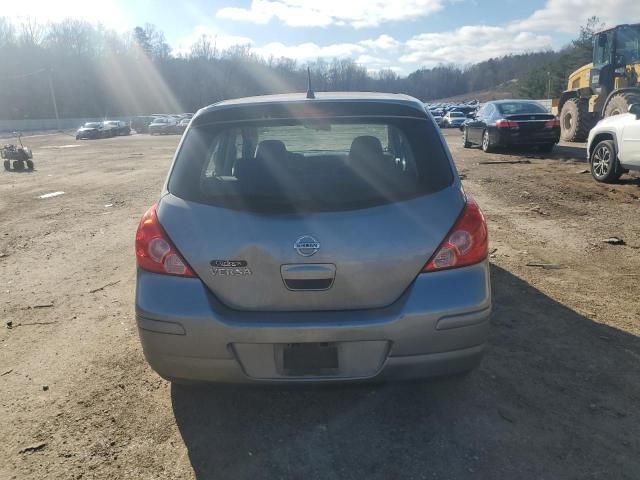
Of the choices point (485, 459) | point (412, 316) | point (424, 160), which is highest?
point (424, 160)

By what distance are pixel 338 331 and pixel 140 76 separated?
111m

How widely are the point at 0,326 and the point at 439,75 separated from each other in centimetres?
14643

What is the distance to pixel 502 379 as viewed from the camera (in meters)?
3.11

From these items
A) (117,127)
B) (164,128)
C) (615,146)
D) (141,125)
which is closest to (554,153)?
(615,146)

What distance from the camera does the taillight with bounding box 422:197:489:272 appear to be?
241 centimetres

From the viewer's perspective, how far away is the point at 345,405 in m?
2.89

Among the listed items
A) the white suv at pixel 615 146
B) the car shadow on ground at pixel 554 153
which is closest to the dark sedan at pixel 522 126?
the car shadow on ground at pixel 554 153

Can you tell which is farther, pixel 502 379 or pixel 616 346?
pixel 616 346

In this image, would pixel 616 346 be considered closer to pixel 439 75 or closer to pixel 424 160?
pixel 424 160

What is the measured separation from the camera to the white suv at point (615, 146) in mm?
8336

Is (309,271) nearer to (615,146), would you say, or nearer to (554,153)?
(615,146)

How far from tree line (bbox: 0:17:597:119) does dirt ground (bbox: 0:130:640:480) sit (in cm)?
6232

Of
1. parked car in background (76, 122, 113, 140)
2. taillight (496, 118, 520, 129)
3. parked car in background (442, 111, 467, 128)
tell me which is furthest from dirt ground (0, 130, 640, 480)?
parked car in background (76, 122, 113, 140)

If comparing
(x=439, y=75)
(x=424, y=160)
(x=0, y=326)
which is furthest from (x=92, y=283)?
(x=439, y=75)
